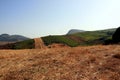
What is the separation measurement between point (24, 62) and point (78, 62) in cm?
455

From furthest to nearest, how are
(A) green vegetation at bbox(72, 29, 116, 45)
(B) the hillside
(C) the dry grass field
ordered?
(A) green vegetation at bbox(72, 29, 116, 45), (B) the hillside, (C) the dry grass field

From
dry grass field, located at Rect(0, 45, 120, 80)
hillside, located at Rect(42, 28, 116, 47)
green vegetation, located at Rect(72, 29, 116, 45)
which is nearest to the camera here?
dry grass field, located at Rect(0, 45, 120, 80)

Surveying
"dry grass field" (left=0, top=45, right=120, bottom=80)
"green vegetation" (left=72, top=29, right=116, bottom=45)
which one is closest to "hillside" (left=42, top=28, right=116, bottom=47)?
"green vegetation" (left=72, top=29, right=116, bottom=45)

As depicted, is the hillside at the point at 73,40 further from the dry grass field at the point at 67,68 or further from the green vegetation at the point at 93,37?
the dry grass field at the point at 67,68

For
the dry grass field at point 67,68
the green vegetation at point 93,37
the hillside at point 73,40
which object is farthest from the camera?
the green vegetation at point 93,37

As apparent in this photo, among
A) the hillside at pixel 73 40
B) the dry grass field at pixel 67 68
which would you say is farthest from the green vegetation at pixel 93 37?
the dry grass field at pixel 67 68

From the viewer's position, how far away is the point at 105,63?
49.8 ft

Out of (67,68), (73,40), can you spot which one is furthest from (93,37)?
(67,68)

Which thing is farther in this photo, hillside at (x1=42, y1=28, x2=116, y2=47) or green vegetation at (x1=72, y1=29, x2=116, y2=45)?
green vegetation at (x1=72, y1=29, x2=116, y2=45)

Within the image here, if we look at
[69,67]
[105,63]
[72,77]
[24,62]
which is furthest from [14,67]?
[105,63]

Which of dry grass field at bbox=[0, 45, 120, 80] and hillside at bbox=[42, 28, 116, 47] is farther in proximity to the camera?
hillside at bbox=[42, 28, 116, 47]

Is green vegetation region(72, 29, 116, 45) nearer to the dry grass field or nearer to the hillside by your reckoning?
the hillside

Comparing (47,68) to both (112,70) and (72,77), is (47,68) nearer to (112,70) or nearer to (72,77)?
(72,77)

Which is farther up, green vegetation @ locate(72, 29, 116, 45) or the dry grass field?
the dry grass field
